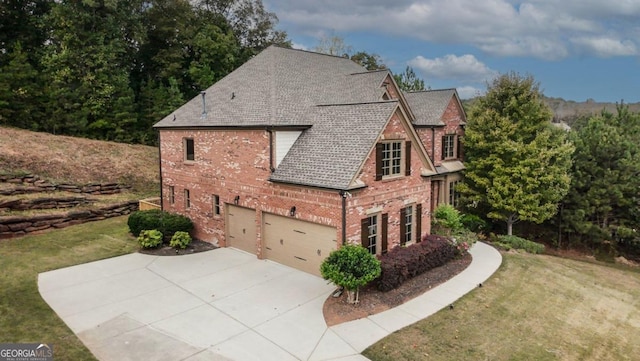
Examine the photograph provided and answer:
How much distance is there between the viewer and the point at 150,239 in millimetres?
17750

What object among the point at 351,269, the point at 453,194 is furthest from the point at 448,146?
the point at 351,269

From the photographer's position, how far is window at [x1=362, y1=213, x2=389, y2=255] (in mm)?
14516

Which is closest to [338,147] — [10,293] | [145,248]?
[145,248]

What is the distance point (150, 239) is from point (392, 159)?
36.5ft

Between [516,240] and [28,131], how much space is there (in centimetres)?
3418

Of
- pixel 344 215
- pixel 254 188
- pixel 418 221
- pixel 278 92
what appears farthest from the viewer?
pixel 278 92

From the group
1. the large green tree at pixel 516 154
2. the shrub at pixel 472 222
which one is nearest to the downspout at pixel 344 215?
the shrub at pixel 472 222

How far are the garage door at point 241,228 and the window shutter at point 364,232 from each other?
5.26m

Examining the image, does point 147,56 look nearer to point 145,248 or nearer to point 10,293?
point 145,248

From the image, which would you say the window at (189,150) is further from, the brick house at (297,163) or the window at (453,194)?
the window at (453,194)

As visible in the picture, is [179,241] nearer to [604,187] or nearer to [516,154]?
[516,154]

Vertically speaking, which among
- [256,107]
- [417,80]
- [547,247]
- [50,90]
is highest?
[417,80]

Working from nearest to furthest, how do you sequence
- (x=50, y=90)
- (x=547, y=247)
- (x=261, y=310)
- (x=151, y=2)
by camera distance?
(x=261, y=310), (x=547, y=247), (x=50, y=90), (x=151, y=2)

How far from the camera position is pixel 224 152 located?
1802cm
